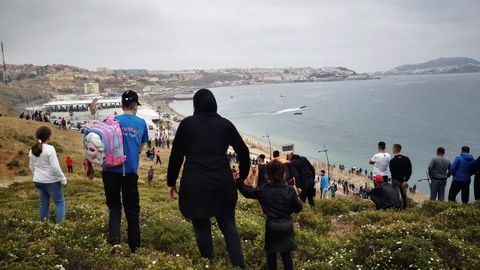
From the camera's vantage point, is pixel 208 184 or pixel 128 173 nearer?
pixel 208 184

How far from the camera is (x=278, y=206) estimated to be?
4.28 m

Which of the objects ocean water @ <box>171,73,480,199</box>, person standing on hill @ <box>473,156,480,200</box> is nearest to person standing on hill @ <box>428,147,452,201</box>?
person standing on hill @ <box>473,156,480,200</box>

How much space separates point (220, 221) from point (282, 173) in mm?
905

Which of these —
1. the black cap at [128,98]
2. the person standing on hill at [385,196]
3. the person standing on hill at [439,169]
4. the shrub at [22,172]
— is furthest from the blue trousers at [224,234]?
the shrub at [22,172]

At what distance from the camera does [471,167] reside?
9.27 metres

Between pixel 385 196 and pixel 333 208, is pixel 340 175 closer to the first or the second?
pixel 333 208

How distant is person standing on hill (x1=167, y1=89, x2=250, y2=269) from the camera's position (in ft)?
12.8

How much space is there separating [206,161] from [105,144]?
132 centimetres

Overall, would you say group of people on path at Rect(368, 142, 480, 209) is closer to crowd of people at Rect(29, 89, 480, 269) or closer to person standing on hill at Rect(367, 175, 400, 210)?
person standing on hill at Rect(367, 175, 400, 210)

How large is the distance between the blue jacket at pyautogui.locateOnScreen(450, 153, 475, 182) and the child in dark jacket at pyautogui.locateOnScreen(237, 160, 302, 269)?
7067 millimetres

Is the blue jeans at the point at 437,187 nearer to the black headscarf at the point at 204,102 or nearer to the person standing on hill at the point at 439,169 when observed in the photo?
the person standing on hill at the point at 439,169

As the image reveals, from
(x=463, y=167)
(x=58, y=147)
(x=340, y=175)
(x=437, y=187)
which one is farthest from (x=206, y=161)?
(x=340, y=175)

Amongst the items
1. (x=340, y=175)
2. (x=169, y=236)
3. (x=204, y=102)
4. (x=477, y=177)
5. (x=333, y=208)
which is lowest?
(x=340, y=175)

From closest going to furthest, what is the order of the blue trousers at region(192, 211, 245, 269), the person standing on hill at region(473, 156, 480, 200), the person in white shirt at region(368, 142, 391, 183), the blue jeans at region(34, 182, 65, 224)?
the blue trousers at region(192, 211, 245, 269)
the blue jeans at region(34, 182, 65, 224)
the person standing on hill at region(473, 156, 480, 200)
the person in white shirt at region(368, 142, 391, 183)
